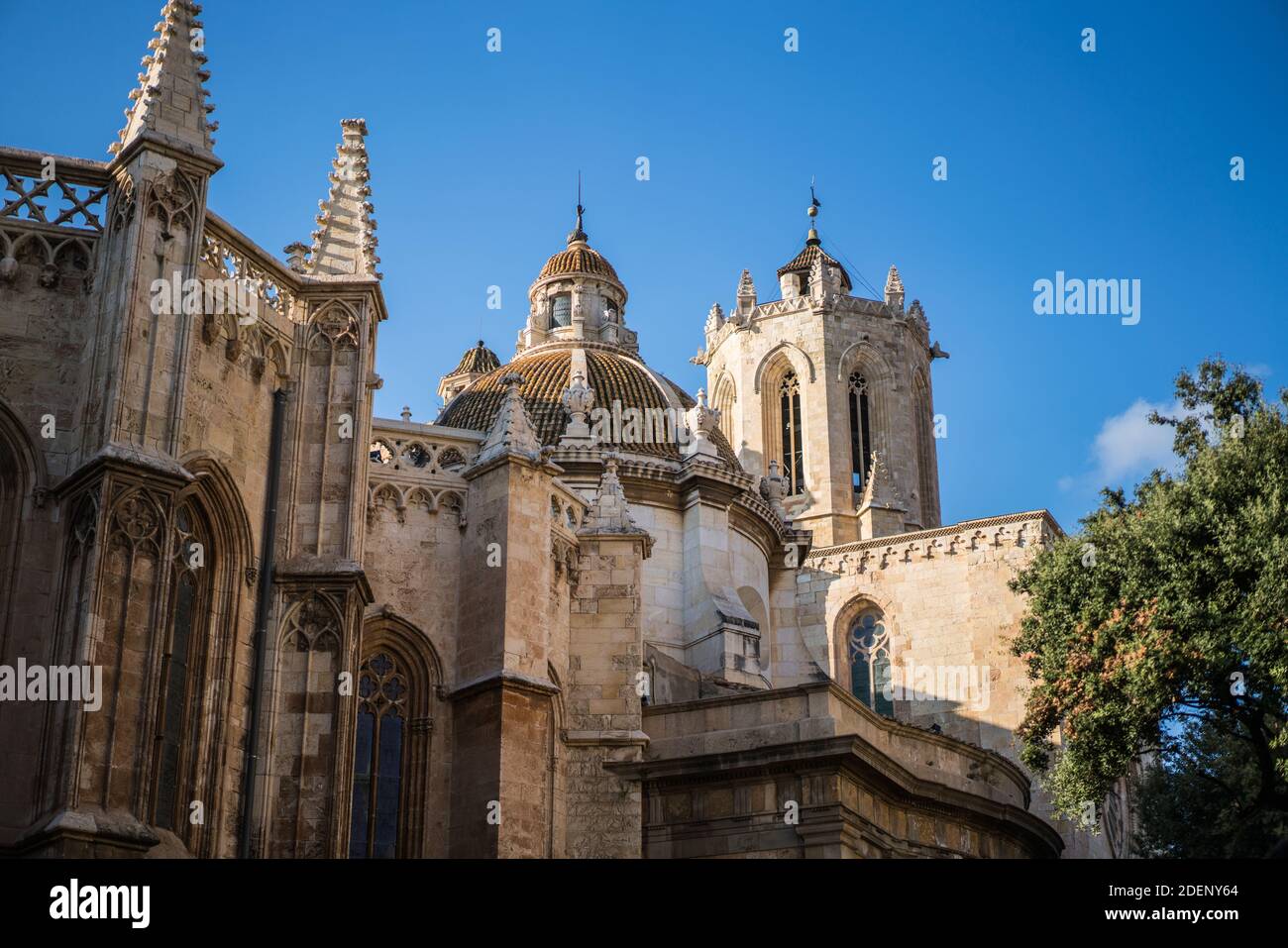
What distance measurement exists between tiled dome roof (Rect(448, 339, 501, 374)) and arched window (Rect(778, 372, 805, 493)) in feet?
47.3

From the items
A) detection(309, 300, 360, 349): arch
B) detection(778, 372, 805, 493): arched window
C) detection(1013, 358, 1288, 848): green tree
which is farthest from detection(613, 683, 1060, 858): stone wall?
detection(778, 372, 805, 493): arched window

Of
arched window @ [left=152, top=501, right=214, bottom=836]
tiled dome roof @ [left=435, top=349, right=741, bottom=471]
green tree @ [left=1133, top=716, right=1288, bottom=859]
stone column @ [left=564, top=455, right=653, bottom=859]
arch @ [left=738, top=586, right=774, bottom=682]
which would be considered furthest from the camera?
tiled dome roof @ [left=435, top=349, right=741, bottom=471]

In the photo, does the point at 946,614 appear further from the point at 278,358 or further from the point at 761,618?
the point at 278,358

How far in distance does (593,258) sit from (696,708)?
2334 centimetres

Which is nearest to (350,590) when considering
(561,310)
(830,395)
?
(561,310)

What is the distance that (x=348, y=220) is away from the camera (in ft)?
82.0

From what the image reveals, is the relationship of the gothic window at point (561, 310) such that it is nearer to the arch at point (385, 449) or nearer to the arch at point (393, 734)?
the arch at point (385, 449)

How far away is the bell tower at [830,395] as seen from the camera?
6825 centimetres

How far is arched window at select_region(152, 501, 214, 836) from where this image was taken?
19.7m

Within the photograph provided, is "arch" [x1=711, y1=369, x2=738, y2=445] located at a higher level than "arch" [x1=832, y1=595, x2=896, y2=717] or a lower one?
higher

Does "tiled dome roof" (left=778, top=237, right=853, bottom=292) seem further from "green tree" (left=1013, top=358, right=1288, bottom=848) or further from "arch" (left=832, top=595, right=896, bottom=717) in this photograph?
"green tree" (left=1013, top=358, right=1288, bottom=848)

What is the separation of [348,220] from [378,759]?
7.88m

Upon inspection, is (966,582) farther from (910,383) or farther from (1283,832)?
(1283,832)
